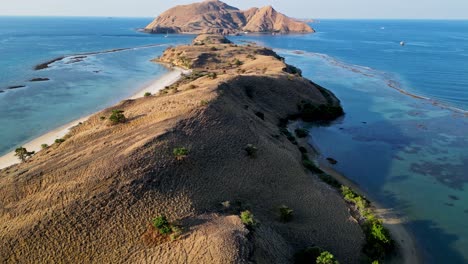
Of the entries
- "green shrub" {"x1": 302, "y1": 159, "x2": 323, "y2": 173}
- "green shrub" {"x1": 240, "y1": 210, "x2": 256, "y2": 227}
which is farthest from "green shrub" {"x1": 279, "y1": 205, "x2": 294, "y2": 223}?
"green shrub" {"x1": 302, "y1": 159, "x2": 323, "y2": 173}

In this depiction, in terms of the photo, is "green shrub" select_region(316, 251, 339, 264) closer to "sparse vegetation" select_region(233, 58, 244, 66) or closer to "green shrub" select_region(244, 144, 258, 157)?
"green shrub" select_region(244, 144, 258, 157)

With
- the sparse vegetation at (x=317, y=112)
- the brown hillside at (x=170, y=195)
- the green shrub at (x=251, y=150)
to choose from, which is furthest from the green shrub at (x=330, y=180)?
the sparse vegetation at (x=317, y=112)

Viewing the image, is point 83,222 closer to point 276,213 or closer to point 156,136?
point 156,136

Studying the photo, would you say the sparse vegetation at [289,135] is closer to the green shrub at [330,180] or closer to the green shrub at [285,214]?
the green shrub at [330,180]

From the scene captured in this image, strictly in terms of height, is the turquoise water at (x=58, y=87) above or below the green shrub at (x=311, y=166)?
below

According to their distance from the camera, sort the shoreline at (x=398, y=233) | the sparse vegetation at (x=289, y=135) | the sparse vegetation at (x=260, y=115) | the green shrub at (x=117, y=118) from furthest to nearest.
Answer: the sparse vegetation at (x=260, y=115) → the sparse vegetation at (x=289, y=135) → the green shrub at (x=117, y=118) → the shoreline at (x=398, y=233)

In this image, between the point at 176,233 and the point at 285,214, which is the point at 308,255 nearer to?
the point at 285,214
